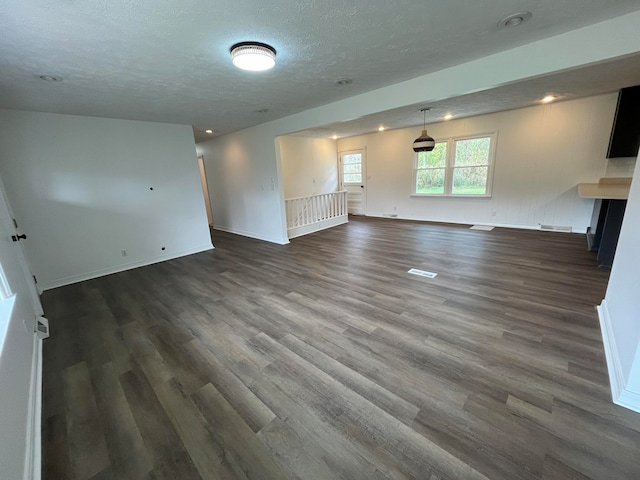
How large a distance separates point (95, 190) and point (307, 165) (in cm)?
510

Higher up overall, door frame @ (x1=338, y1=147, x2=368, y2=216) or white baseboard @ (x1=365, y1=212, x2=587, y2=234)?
door frame @ (x1=338, y1=147, x2=368, y2=216)

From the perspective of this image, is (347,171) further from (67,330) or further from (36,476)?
(36,476)

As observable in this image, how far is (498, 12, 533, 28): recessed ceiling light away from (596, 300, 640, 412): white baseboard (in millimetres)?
2449

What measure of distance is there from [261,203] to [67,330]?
383 centimetres

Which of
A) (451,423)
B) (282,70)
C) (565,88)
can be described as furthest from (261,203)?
(565,88)

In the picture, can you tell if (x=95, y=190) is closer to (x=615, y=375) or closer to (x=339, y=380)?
(x=339, y=380)

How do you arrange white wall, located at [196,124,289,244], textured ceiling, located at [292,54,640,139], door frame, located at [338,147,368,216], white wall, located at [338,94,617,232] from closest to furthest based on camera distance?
textured ceiling, located at [292,54,640,139], white wall, located at [338,94,617,232], white wall, located at [196,124,289,244], door frame, located at [338,147,368,216]

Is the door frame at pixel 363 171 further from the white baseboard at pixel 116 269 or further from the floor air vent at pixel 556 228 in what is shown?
the white baseboard at pixel 116 269

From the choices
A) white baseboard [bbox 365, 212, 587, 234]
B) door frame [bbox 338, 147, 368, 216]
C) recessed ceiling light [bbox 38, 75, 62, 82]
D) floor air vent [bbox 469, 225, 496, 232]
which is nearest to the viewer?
recessed ceiling light [bbox 38, 75, 62, 82]

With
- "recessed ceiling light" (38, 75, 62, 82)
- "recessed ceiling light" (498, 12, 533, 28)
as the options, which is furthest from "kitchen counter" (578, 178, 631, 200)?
"recessed ceiling light" (38, 75, 62, 82)

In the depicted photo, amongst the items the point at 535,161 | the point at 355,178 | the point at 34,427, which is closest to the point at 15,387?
the point at 34,427

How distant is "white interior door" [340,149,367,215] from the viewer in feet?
26.6

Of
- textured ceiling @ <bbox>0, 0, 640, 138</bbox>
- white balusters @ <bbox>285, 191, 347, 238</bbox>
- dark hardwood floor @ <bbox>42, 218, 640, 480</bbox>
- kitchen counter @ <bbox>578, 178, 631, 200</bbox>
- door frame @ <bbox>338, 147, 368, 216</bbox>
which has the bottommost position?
dark hardwood floor @ <bbox>42, 218, 640, 480</bbox>

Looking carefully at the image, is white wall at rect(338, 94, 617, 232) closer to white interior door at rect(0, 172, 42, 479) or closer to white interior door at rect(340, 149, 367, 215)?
white interior door at rect(340, 149, 367, 215)
